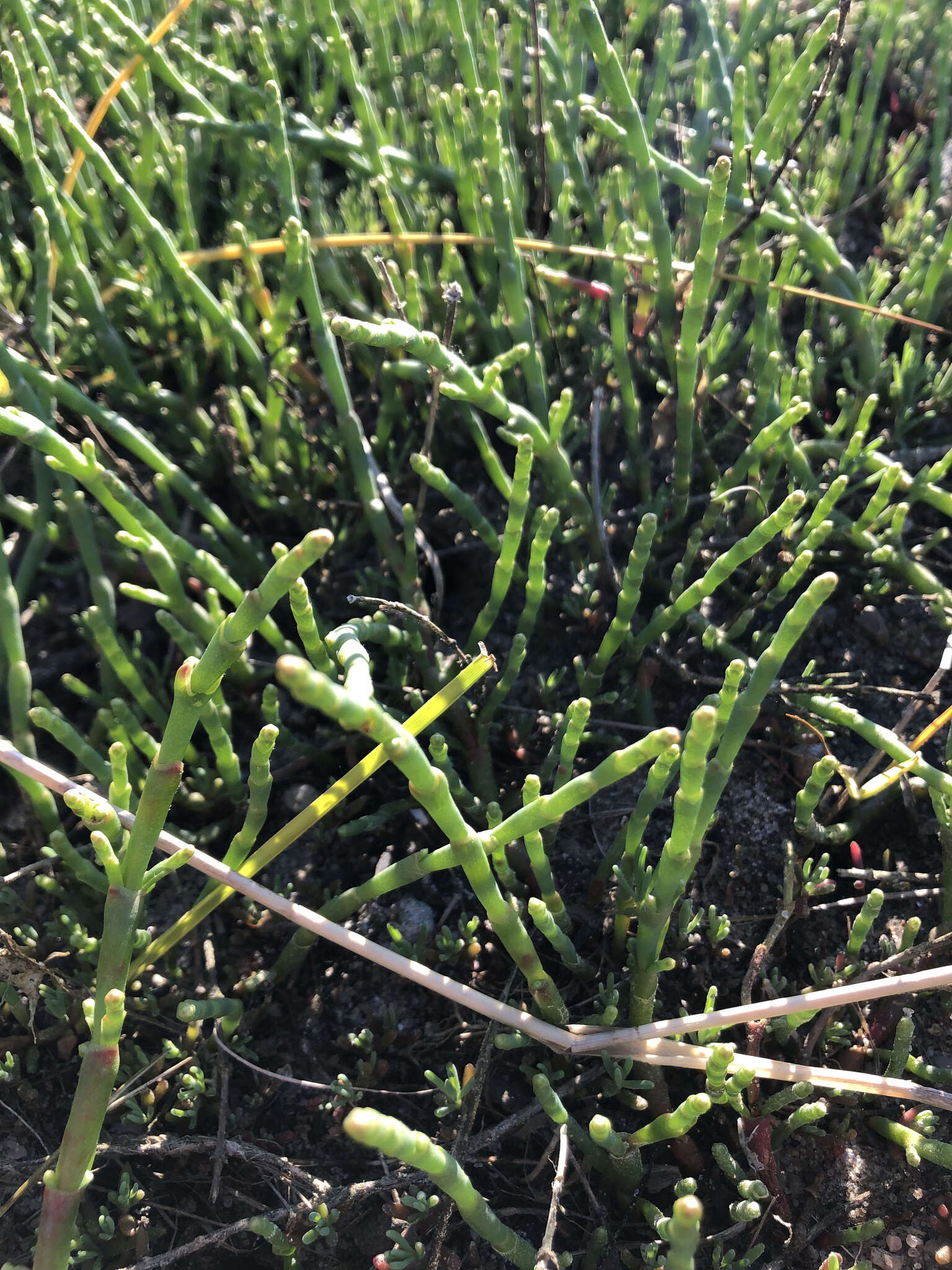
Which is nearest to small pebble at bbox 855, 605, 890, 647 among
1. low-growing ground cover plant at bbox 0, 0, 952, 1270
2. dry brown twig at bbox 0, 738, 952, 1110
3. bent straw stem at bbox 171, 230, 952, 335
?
low-growing ground cover plant at bbox 0, 0, 952, 1270

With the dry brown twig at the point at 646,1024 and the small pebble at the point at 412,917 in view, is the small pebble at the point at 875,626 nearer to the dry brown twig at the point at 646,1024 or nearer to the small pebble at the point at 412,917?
the dry brown twig at the point at 646,1024

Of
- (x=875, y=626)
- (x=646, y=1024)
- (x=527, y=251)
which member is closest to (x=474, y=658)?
(x=646, y=1024)

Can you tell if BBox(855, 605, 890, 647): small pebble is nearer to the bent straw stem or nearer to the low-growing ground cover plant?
the low-growing ground cover plant

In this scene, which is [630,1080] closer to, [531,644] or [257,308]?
[531,644]

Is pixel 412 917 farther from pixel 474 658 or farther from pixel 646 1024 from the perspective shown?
pixel 474 658

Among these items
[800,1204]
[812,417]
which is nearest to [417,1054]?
[800,1204]

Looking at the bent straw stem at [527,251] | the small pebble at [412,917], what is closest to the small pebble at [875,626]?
the bent straw stem at [527,251]

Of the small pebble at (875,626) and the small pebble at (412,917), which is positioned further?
the small pebble at (875,626)
